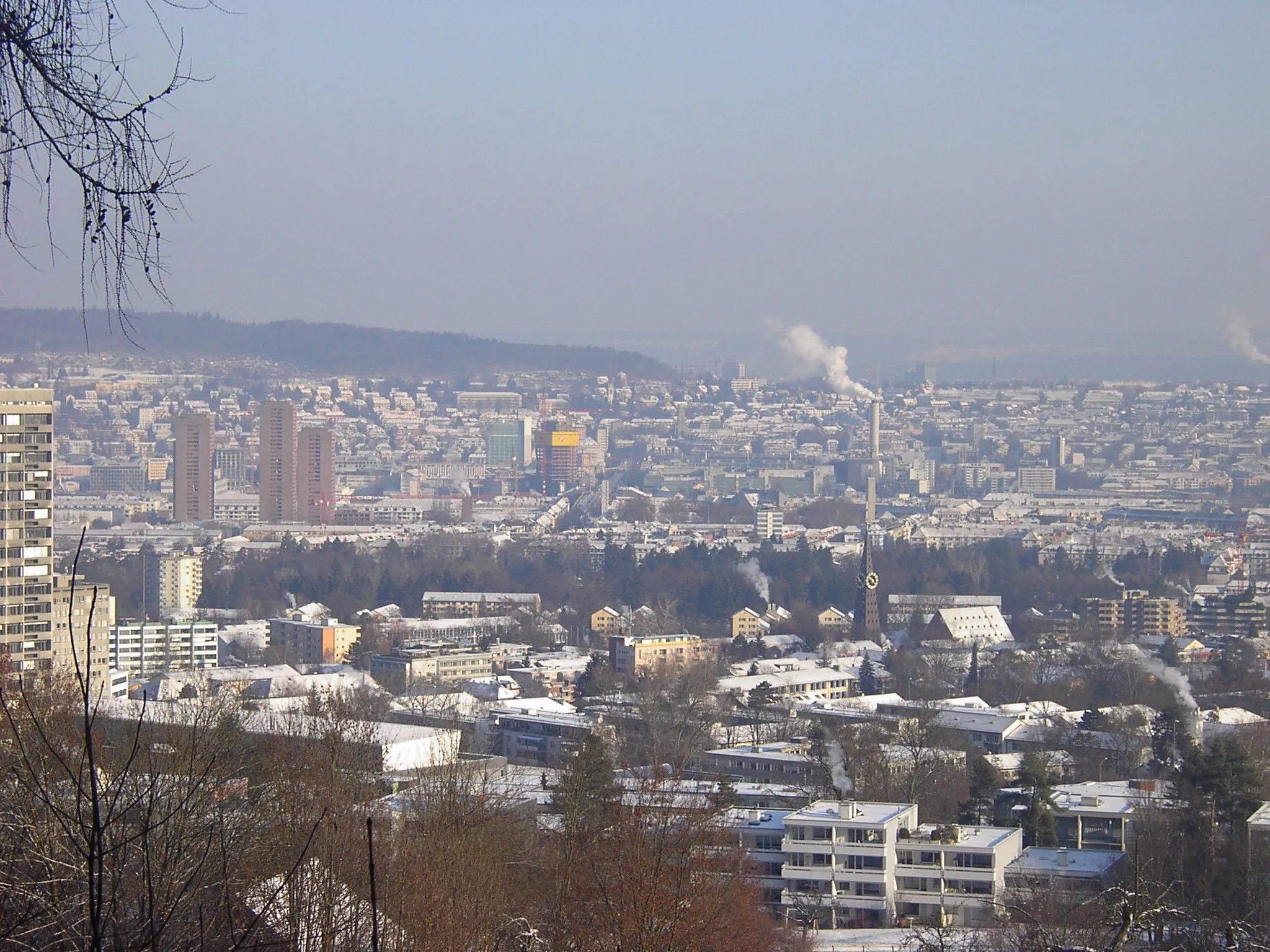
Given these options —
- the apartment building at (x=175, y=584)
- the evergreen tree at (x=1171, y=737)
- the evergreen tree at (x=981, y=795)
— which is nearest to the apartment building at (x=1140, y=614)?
the evergreen tree at (x=1171, y=737)

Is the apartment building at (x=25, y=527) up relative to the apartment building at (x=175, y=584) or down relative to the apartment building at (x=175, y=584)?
up

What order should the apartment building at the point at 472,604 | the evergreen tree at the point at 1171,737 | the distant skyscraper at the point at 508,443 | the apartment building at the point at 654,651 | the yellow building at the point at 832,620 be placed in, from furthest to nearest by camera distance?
1. the distant skyscraper at the point at 508,443
2. the apartment building at the point at 472,604
3. the yellow building at the point at 832,620
4. the apartment building at the point at 654,651
5. the evergreen tree at the point at 1171,737

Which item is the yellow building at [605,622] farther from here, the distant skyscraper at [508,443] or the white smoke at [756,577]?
the distant skyscraper at [508,443]

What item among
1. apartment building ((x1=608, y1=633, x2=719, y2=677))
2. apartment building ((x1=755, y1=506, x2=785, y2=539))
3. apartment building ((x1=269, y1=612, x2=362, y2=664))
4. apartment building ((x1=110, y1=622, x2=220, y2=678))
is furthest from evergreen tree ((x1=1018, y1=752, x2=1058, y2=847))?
apartment building ((x1=755, y1=506, x2=785, y2=539))

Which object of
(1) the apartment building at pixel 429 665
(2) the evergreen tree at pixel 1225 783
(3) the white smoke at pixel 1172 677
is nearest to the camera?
(2) the evergreen tree at pixel 1225 783

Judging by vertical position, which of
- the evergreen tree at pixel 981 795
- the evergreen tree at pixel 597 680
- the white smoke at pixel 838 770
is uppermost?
the evergreen tree at pixel 981 795

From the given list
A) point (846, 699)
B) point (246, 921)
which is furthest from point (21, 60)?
point (846, 699)

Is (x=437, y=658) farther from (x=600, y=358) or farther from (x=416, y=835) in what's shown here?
(x=600, y=358)
